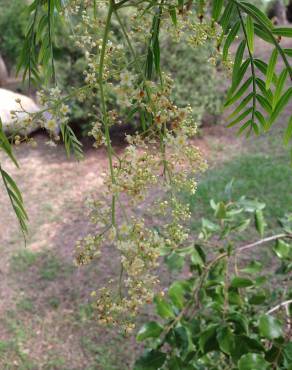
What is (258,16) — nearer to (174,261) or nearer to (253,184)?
(174,261)

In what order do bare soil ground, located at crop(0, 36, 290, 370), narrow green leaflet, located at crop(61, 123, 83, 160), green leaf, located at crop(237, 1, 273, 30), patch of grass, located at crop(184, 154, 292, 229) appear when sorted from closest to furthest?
green leaf, located at crop(237, 1, 273, 30)
narrow green leaflet, located at crop(61, 123, 83, 160)
bare soil ground, located at crop(0, 36, 290, 370)
patch of grass, located at crop(184, 154, 292, 229)

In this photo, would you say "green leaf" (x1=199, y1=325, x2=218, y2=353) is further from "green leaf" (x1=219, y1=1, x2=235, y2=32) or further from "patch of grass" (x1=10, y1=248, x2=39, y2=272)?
"patch of grass" (x1=10, y1=248, x2=39, y2=272)

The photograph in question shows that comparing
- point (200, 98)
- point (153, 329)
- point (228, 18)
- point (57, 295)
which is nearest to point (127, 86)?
point (228, 18)

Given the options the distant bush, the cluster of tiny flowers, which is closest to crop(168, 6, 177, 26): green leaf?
the cluster of tiny flowers

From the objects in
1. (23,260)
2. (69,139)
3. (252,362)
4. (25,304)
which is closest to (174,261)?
(252,362)

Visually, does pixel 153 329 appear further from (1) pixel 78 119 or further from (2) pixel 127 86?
(1) pixel 78 119

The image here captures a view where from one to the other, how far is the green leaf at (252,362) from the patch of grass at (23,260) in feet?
8.09

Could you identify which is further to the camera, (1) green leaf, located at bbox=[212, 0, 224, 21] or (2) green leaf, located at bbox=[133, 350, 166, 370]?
(2) green leaf, located at bbox=[133, 350, 166, 370]

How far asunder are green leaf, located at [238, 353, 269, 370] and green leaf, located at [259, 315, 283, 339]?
5cm

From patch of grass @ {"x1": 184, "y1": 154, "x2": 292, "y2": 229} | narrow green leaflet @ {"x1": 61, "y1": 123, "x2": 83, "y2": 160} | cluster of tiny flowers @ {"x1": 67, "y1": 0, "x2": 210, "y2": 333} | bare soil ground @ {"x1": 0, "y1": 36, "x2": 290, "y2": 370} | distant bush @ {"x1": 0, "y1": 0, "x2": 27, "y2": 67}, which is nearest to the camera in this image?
cluster of tiny flowers @ {"x1": 67, "y1": 0, "x2": 210, "y2": 333}

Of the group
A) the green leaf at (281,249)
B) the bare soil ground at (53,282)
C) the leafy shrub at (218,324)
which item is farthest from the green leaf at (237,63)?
the bare soil ground at (53,282)

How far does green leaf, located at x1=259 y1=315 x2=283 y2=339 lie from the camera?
0.96 metres

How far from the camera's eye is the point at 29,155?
5027mm

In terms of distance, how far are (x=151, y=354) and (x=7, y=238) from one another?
2.73 m
